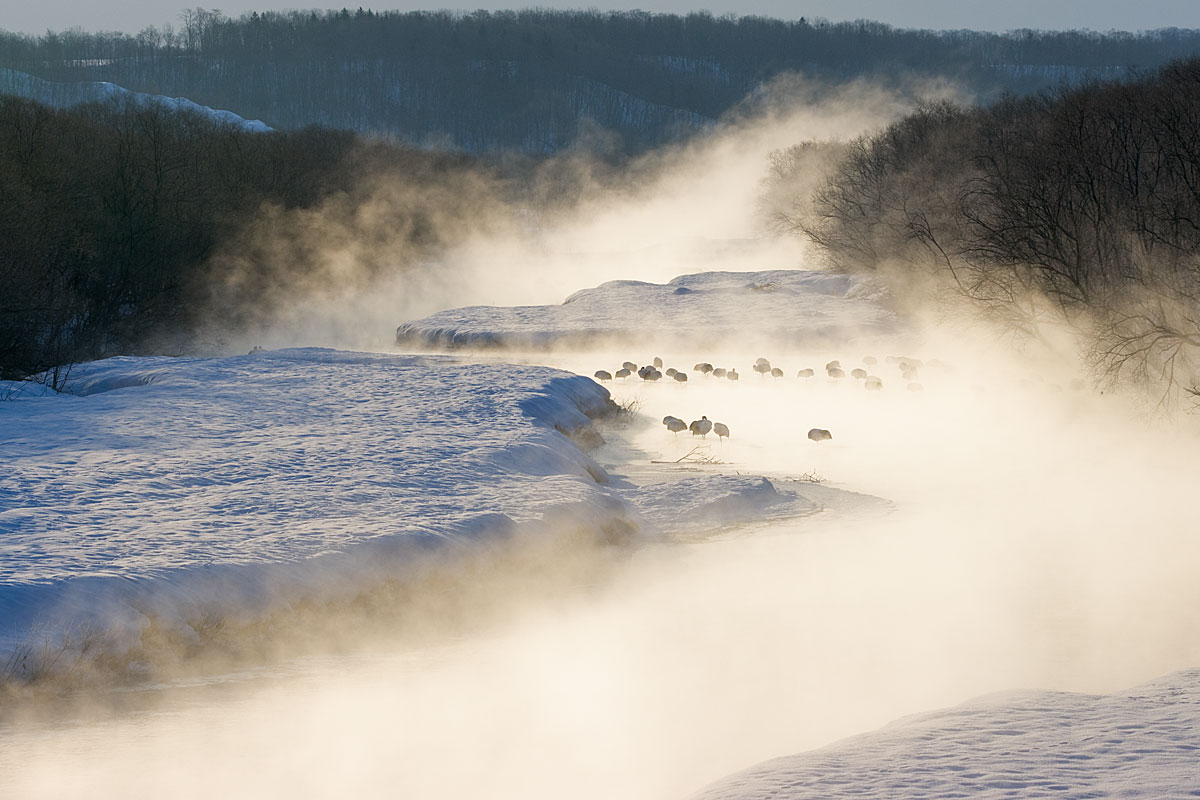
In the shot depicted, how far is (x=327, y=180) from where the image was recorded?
140 feet

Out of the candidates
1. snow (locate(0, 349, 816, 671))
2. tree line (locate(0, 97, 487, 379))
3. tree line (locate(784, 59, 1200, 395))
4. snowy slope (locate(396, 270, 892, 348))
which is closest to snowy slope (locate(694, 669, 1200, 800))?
snow (locate(0, 349, 816, 671))

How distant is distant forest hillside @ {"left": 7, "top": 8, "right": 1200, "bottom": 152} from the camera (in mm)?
109375

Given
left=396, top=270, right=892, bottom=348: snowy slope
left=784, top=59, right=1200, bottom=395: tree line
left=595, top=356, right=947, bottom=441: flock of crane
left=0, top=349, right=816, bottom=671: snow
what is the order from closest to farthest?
left=0, top=349, right=816, bottom=671: snow < left=784, top=59, right=1200, bottom=395: tree line < left=595, top=356, right=947, bottom=441: flock of crane < left=396, top=270, right=892, bottom=348: snowy slope

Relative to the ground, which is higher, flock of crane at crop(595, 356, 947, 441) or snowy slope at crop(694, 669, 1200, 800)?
flock of crane at crop(595, 356, 947, 441)

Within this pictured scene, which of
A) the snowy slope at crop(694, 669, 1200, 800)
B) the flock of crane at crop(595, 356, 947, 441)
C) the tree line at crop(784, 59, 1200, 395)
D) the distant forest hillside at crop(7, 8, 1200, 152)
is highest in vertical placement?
the distant forest hillside at crop(7, 8, 1200, 152)

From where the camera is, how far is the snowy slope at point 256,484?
7125mm

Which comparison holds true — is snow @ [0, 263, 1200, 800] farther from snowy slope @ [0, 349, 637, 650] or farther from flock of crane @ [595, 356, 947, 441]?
flock of crane @ [595, 356, 947, 441]

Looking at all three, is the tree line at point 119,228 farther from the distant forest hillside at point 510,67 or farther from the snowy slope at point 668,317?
the distant forest hillside at point 510,67

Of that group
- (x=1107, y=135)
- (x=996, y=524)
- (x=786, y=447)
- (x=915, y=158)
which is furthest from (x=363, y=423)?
(x=915, y=158)

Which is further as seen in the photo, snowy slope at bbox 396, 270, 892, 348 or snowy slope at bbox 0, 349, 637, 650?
snowy slope at bbox 396, 270, 892, 348

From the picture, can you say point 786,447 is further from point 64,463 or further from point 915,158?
point 915,158

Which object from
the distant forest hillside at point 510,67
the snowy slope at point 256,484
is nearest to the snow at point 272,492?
the snowy slope at point 256,484

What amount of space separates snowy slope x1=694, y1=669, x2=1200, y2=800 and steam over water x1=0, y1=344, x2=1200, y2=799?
33.5 inches

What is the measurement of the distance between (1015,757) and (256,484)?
6.82 metres
